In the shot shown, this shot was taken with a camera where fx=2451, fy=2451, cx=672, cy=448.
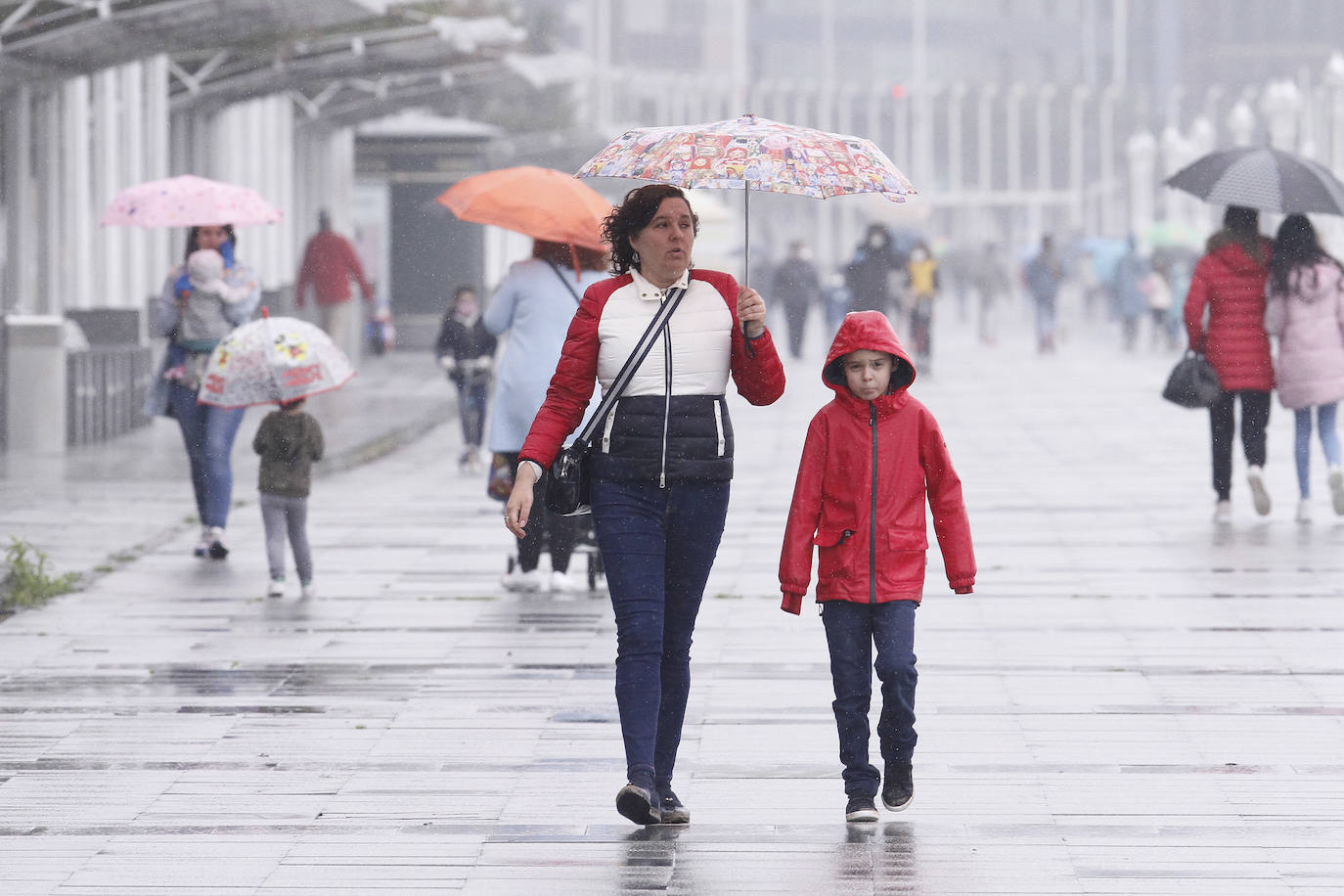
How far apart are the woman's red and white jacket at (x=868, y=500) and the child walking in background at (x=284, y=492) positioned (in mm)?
4417

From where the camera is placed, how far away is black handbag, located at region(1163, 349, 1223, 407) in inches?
470

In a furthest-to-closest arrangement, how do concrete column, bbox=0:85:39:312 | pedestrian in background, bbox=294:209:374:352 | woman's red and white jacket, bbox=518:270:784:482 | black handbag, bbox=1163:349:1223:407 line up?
pedestrian in background, bbox=294:209:374:352 < concrete column, bbox=0:85:39:312 < black handbag, bbox=1163:349:1223:407 < woman's red and white jacket, bbox=518:270:784:482

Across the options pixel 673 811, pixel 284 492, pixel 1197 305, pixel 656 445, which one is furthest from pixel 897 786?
pixel 1197 305

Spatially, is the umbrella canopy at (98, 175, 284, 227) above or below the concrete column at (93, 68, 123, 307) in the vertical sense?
below

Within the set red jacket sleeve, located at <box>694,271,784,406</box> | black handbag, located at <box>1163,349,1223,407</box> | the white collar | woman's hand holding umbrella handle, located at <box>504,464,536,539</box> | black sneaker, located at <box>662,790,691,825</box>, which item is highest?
the white collar

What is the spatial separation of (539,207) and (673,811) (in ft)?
12.7

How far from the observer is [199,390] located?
1105cm

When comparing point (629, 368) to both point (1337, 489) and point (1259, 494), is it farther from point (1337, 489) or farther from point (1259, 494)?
point (1337, 489)

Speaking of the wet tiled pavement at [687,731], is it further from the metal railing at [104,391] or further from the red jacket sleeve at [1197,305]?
the metal railing at [104,391]

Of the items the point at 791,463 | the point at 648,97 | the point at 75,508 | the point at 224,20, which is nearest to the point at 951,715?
the point at 75,508

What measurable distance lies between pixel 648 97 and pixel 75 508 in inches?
4110

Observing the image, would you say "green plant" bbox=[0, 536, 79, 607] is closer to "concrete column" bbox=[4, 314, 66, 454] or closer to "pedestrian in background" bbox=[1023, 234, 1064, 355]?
"concrete column" bbox=[4, 314, 66, 454]

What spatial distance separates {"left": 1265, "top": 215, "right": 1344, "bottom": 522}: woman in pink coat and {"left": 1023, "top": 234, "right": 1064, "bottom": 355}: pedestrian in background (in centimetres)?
2195

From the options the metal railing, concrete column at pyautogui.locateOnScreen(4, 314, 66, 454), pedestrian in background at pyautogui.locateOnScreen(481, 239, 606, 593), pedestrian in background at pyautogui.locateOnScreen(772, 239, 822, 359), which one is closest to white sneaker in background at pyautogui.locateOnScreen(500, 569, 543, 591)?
pedestrian in background at pyautogui.locateOnScreen(481, 239, 606, 593)
